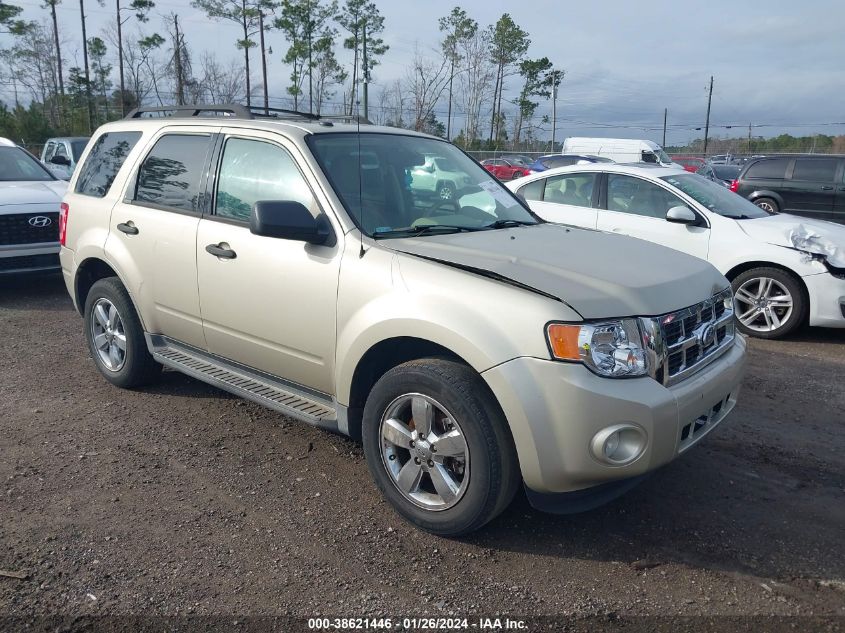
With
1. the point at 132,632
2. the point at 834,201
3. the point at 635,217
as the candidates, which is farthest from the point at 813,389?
the point at 834,201

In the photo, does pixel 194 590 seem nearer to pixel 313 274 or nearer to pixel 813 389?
pixel 313 274

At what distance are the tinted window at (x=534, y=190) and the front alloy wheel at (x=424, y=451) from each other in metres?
5.74

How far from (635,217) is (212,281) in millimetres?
5079

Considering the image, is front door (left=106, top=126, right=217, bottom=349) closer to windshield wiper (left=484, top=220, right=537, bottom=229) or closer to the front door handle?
the front door handle

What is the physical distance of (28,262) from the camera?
830 centimetres

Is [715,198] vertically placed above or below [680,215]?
above

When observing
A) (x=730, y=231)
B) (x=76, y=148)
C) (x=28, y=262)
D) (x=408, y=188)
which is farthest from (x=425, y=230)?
(x=76, y=148)

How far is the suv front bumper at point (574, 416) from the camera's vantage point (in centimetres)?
291

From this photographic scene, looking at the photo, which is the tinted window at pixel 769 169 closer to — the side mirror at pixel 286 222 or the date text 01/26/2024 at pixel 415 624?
the side mirror at pixel 286 222

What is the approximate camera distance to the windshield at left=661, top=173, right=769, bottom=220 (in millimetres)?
7625

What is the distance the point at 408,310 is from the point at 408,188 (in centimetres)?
115

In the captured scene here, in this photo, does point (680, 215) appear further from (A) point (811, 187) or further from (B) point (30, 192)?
(A) point (811, 187)

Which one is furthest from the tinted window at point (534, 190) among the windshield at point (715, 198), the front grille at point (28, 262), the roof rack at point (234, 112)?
the front grille at point (28, 262)

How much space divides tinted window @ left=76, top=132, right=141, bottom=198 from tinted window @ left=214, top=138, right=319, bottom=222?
1170 millimetres
